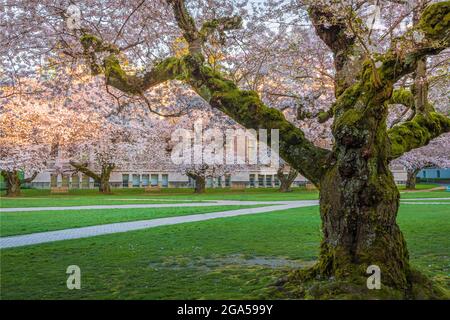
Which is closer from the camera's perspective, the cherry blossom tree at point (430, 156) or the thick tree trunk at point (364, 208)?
the thick tree trunk at point (364, 208)

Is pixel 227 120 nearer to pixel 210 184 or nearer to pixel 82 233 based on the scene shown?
pixel 82 233

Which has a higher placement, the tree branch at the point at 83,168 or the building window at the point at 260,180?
the tree branch at the point at 83,168

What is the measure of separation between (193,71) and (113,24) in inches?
157

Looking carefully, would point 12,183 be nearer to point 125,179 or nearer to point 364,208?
point 125,179

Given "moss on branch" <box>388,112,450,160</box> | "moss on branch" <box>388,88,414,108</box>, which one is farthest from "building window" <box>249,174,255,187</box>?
"moss on branch" <box>388,112,450,160</box>

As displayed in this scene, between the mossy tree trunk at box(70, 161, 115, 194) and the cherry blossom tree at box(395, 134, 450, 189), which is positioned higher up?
the cherry blossom tree at box(395, 134, 450, 189)

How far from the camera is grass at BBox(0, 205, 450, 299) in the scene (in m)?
6.17

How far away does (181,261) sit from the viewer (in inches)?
329

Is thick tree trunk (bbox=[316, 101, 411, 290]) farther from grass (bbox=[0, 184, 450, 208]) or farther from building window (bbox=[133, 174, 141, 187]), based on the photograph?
building window (bbox=[133, 174, 141, 187])

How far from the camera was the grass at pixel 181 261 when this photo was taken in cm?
617

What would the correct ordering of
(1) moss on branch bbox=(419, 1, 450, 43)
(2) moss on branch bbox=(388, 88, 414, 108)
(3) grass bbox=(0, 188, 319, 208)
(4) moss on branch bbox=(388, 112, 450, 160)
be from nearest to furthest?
1. (1) moss on branch bbox=(419, 1, 450, 43)
2. (4) moss on branch bbox=(388, 112, 450, 160)
3. (2) moss on branch bbox=(388, 88, 414, 108)
4. (3) grass bbox=(0, 188, 319, 208)

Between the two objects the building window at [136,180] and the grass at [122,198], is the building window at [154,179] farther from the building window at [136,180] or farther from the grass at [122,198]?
the grass at [122,198]

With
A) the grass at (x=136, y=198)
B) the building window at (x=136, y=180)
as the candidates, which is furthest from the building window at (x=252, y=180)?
the grass at (x=136, y=198)
